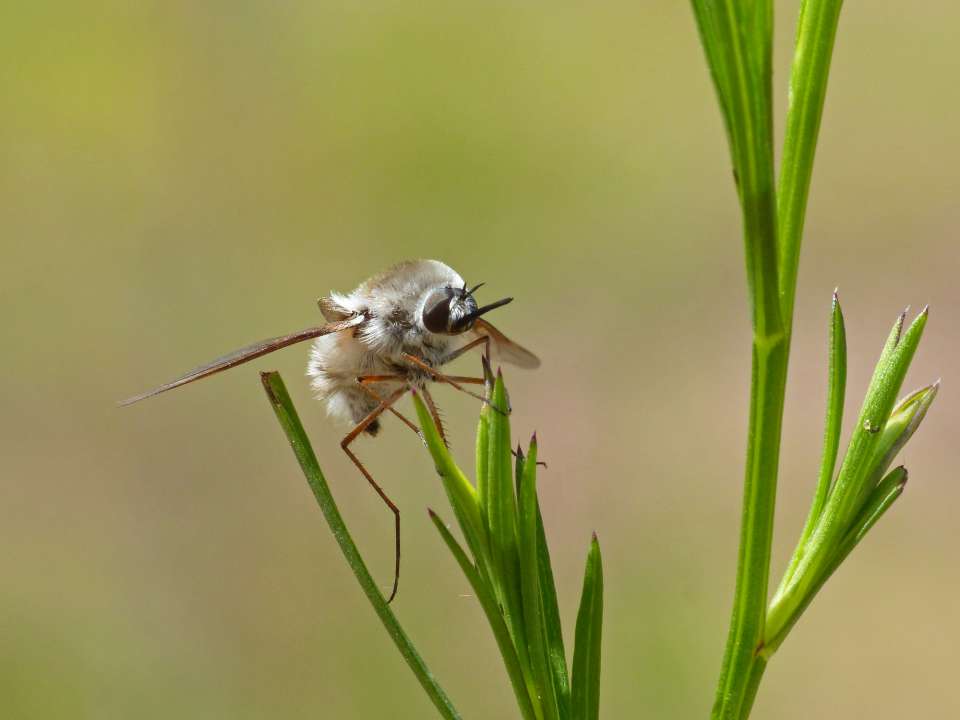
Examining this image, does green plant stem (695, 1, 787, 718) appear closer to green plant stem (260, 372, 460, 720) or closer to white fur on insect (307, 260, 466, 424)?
green plant stem (260, 372, 460, 720)

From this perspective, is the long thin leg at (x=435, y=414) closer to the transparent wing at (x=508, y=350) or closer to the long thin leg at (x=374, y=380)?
the long thin leg at (x=374, y=380)

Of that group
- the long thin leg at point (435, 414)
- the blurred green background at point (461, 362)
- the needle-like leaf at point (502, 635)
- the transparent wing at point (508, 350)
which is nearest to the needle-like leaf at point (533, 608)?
the needle-like leaf at point (502, 635)

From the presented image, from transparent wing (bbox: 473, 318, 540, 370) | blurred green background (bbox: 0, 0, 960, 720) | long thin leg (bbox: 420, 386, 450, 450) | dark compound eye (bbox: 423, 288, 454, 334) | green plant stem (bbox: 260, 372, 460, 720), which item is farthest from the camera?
blurred green background (bbox: 0, 0, 960, 720)

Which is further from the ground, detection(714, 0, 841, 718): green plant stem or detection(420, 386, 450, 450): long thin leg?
detection(420, 386, 450, 450): long thin leg

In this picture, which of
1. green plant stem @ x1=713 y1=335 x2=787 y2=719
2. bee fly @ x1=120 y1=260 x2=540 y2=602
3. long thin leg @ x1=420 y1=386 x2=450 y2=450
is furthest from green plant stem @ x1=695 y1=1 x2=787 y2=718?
bee fly @ x1=120 y1=260 x2=540 y2=602

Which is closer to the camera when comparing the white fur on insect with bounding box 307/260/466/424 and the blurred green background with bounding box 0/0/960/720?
the white fur on insect with bounding box 307/260/466/424

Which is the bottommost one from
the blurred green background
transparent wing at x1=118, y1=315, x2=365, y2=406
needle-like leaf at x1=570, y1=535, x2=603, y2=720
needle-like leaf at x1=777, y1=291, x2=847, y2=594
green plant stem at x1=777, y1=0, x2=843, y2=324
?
needle-like leaf at x1=570, y1=535, x2=603, y2=720

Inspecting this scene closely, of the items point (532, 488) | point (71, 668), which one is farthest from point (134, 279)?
point (532, 488)

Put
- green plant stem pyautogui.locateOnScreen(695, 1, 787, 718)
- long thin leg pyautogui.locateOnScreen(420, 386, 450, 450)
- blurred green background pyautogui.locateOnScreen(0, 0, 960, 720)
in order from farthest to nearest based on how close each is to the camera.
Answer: blurred green background pyautogui.locateOnScreen(0, 0, 960, 720) < long thin leg pyautogui.locateOnScreen(420, 386, 450, 450) < green plant stem pyautogui.locateOnScreen(695, 1, 787, 718)
